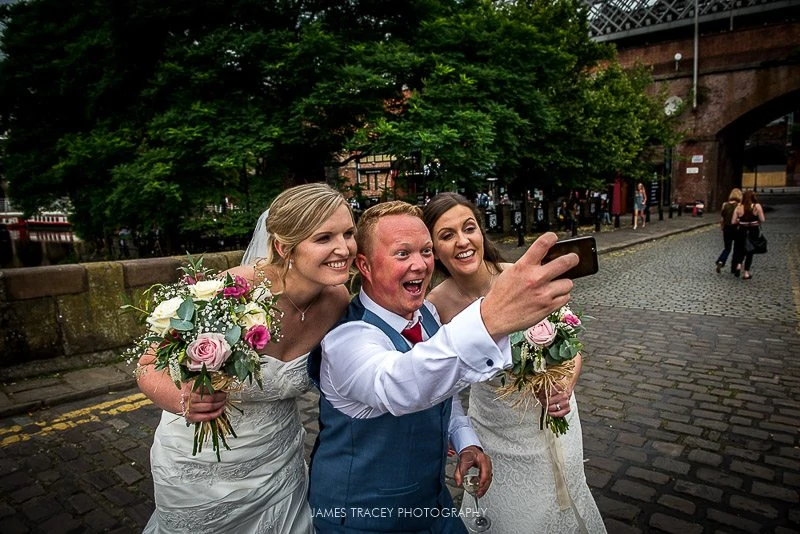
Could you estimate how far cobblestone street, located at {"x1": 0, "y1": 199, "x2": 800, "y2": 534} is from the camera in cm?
330

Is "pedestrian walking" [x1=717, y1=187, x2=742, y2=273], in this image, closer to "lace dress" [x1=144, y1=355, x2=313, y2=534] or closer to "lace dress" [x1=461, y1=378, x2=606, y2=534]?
"lace dress" [x1=461, y1=378, x2=606, y2=534]

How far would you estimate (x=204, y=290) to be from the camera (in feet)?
6.72

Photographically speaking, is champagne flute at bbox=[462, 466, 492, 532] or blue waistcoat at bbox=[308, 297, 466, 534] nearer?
blue waistcoat at bbox=[308, 297, 466, 534]

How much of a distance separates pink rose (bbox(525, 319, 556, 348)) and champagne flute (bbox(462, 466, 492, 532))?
64 cm

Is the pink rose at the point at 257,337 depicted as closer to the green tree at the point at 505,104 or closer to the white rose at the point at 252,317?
the white rose at the point at 252,317

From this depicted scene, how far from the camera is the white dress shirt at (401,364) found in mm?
1229

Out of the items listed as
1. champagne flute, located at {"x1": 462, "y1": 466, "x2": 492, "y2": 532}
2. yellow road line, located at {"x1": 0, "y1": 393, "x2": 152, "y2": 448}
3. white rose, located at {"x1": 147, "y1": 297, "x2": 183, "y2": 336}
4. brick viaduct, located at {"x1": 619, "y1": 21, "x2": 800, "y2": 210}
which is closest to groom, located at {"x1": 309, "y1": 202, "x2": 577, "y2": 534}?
champagne flute, located at {"x1": 462, "y1": 466, "x2": 492, "y2": 532}

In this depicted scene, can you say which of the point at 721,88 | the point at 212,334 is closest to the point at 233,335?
the point at 212,334

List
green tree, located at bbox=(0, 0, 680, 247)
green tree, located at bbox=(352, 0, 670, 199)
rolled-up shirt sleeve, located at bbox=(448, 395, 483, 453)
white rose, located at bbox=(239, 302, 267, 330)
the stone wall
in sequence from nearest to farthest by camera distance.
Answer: white rose, located at bbox=(239, 302, 267, 330), rolled-up shirt sleeve, located at bbox=(448, 395, 483, 453), the stone wall, green tree, located at bbox=(0, 0, 680, 247), green tree, located at bbox=(352, 0, 670, 199)

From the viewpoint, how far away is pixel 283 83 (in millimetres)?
10375

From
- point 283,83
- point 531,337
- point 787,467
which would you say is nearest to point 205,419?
point 531,337

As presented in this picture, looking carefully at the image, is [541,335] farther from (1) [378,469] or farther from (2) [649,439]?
(2) [649,439]

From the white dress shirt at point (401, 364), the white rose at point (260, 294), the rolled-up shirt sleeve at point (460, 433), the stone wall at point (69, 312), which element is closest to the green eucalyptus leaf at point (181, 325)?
the white rose at point (260, 294)

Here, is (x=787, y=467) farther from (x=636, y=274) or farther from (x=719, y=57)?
(x=719, y=57)
